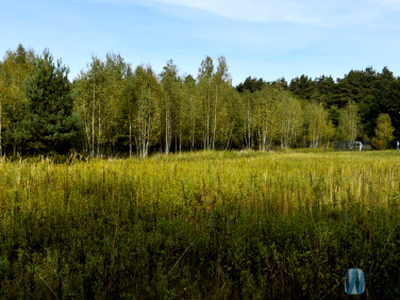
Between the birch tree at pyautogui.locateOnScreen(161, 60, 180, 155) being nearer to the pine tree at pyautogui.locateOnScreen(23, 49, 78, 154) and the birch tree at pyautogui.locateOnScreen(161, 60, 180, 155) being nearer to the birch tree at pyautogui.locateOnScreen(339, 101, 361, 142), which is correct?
the pine tree at pyautogui.locateOnScreen(23, 49, 78, 154)

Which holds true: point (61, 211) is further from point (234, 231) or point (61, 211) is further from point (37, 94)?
point (37, 94)

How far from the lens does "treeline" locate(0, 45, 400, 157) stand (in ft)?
69.3

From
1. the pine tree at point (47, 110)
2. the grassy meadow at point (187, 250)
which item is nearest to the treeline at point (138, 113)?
the pine tree at point (47, 110)

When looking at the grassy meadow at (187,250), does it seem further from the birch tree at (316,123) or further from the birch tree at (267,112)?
the birch tree at (316,123)

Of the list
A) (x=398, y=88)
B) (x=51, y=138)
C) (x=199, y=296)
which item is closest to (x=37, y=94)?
(x=51, y=138)

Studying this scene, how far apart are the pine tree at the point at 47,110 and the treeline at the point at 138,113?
0.22 feet

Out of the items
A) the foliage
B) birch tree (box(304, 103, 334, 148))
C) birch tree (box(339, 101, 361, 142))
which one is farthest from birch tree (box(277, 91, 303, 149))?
the foliage

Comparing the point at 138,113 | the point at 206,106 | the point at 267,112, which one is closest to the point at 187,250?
the point at 138,113

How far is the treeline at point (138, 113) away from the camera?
21109 millimetres

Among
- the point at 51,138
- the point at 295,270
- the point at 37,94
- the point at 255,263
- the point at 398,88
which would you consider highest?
the point at 398,88

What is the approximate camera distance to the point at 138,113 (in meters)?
29.7

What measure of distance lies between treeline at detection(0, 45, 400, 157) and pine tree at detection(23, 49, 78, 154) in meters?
0.07

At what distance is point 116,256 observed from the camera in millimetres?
2834

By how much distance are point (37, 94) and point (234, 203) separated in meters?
20.4
